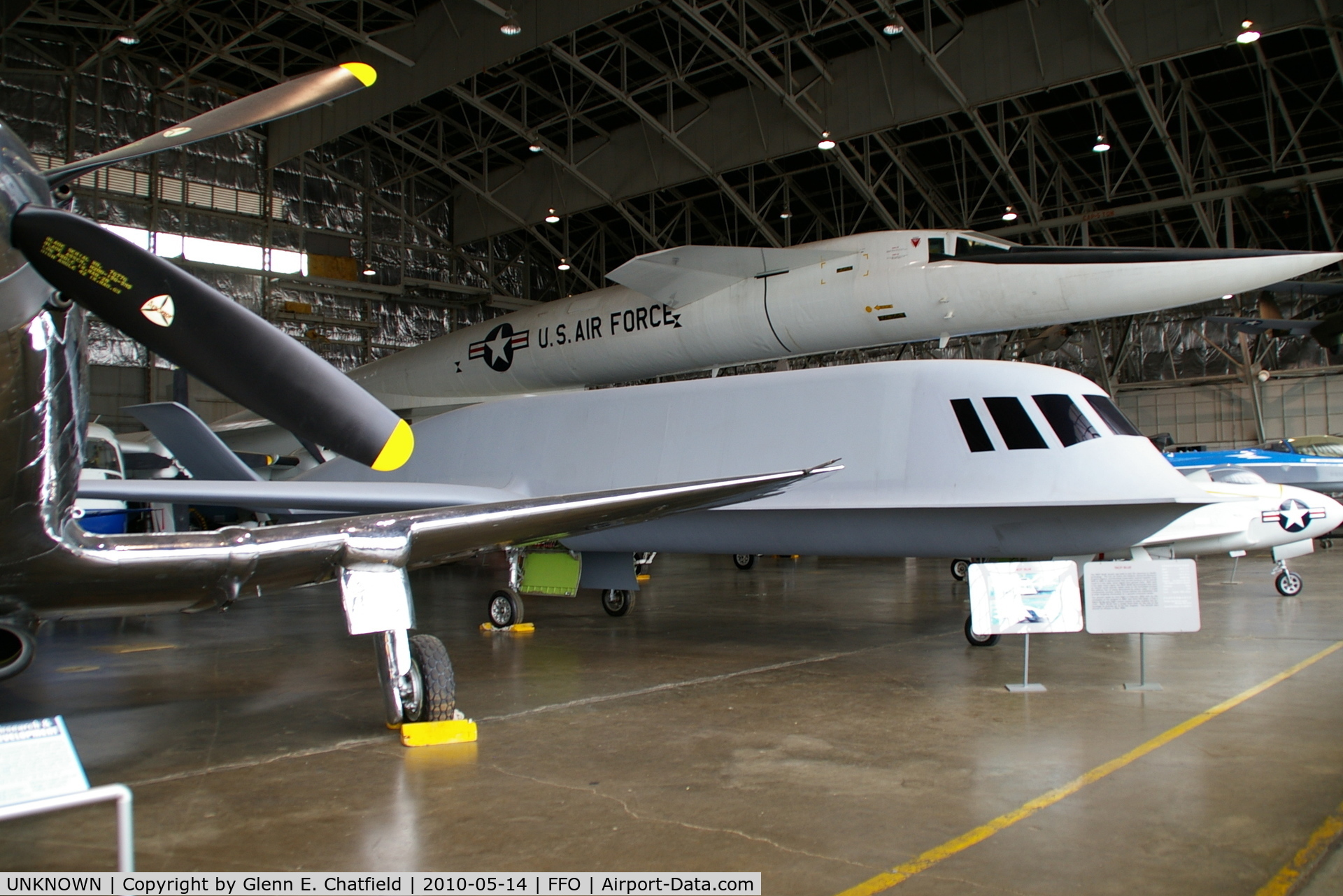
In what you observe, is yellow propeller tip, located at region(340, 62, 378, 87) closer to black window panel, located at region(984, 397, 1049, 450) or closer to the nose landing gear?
black window panel, located at region(984, 397, 1049, 450)

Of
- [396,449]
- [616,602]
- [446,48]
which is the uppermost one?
[446,48]

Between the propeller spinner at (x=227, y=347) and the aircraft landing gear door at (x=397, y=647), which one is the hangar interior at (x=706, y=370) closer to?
the aircraft landing gear door at (x=397, y=647)

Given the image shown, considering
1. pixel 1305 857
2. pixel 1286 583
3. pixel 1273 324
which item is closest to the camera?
pixel 1305 857

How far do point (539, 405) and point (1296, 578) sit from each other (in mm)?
10328

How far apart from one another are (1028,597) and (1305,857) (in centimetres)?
348

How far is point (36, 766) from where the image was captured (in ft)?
8.21

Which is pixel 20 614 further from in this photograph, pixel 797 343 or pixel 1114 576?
pixel 797 343

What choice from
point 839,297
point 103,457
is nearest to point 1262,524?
point 839,297

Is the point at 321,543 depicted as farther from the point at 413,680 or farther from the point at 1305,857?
the point at 1305,857

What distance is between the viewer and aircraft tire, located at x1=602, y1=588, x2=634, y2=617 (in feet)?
36.9

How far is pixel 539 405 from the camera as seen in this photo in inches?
421

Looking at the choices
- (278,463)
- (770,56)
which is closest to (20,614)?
(278,463)

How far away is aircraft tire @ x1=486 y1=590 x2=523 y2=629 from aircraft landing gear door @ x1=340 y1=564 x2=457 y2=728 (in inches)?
166

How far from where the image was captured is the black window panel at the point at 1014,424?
7883 mm
